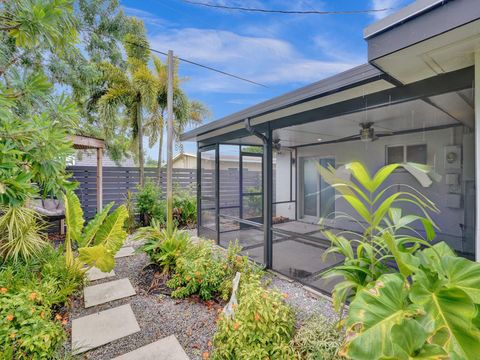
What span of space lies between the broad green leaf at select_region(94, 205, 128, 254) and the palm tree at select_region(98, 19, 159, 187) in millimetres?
4064

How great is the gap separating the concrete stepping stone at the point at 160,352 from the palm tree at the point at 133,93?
606 centimetres

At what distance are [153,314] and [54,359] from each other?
985 millimetres

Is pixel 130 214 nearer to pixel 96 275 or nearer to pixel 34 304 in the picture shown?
pixel 96 275

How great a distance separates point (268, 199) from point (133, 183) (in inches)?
212

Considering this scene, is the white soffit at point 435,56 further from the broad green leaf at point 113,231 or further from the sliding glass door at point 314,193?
the broad green leaf at point 113,231

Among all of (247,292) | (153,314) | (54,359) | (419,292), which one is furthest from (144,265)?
(419,292)

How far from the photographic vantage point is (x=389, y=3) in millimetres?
4539

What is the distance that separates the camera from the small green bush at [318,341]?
1890 millimetres

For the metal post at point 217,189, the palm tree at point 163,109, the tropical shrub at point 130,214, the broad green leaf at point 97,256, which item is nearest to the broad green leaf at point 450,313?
the broad green leaf at point 97,256

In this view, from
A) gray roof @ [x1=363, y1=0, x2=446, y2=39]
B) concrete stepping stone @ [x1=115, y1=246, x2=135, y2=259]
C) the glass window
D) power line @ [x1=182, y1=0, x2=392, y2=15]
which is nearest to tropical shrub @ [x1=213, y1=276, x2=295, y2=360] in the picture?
the glass window

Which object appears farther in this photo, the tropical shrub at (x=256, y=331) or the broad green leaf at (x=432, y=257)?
the tropical shrub at (x=256, y=331)

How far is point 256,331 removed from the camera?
2.00 metres

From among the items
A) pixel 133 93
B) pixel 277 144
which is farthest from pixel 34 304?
pixel 133 93

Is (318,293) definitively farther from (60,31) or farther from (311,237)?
(60,31)
